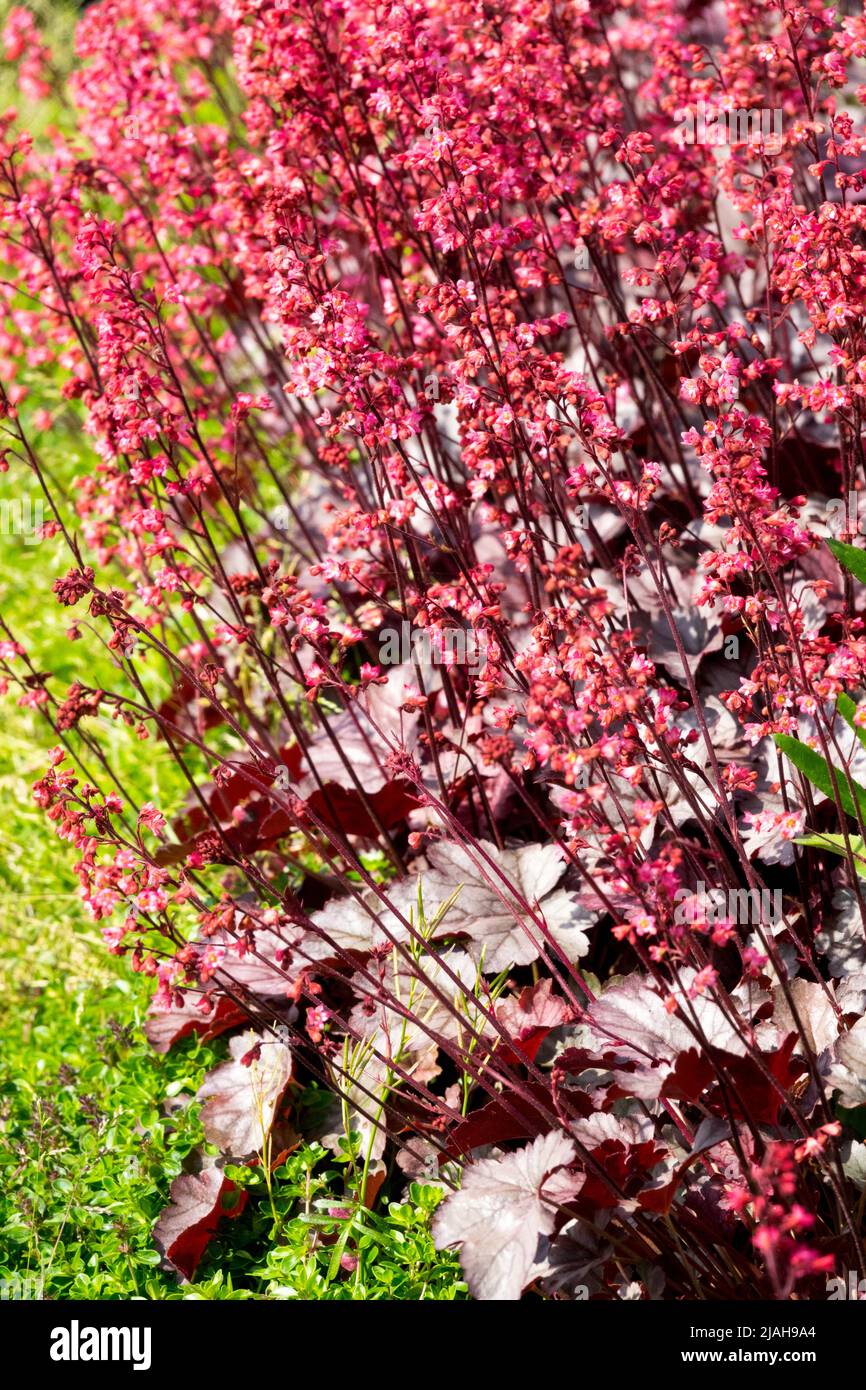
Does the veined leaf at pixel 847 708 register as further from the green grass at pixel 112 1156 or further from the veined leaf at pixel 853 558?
the green grass at pixel 112 1156

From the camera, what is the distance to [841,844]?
2.60m

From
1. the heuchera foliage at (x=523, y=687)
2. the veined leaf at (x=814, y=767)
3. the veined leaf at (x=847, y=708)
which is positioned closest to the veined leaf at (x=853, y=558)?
the heuchera foliage at (x=523, y=687)

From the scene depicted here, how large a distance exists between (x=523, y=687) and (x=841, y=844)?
689mm

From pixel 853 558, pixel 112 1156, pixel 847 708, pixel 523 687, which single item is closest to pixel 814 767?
pixel 847 708

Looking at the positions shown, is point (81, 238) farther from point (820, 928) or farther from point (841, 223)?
point (820, 928)

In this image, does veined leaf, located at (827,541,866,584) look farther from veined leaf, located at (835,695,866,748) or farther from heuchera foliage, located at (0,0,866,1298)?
veined leaf, located at (835,695,866,748)

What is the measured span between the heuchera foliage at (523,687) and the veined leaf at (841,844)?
Result: 3 centimetres

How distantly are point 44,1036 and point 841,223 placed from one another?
2.71m

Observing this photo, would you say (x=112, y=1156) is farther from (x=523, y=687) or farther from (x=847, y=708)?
(x=847, y=708)

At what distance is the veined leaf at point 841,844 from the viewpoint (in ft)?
8.17
